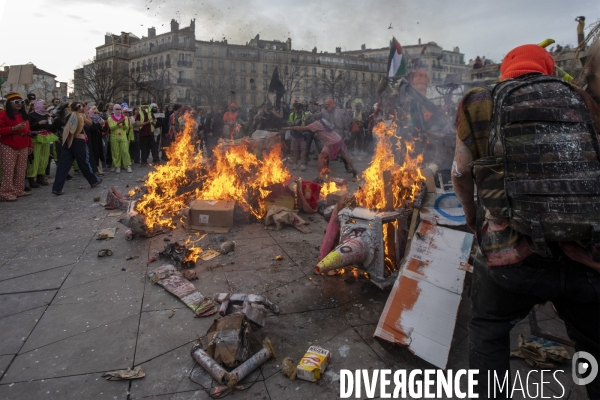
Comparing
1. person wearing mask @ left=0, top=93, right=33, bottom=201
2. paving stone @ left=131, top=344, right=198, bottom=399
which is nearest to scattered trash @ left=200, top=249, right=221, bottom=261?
paving stone @ left=131, top=344, right=198, bottom=399

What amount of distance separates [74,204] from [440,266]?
23.7 feet

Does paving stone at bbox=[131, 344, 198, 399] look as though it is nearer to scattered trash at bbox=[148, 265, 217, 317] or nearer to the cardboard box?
scattered trash at bbox=[148, 265, 217, 317]

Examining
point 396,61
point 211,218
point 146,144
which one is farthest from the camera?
point 146,144

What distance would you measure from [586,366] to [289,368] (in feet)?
5.75

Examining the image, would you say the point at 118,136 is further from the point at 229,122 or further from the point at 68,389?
the point at 68,389

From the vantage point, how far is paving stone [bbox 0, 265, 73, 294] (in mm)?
3805

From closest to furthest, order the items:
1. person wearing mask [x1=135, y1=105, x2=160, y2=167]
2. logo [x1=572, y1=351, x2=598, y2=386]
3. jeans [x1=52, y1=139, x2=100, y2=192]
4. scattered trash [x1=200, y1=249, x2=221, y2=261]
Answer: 1. logo [x1=572, y1=351, x2=598, y2=386]
2. scattered trash [x1=200, y1=249, x2=221, y2=261]
3. jeans [x1=52, y1=139, x2=100, y2=192]
4. person wearing mask [x1=135, y1=105, x2=160, y2=167]

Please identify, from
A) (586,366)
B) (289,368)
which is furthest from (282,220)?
(586,366)

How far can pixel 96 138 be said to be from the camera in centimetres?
A: 1078

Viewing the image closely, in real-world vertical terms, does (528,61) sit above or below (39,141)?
above

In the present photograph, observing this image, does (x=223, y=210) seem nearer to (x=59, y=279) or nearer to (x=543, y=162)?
(x=59, y=279)

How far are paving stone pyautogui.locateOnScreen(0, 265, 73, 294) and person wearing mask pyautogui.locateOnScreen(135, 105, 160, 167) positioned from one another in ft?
29.7

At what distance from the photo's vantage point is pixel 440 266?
10.5ft

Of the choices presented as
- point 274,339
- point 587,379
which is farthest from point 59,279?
point 587,379
